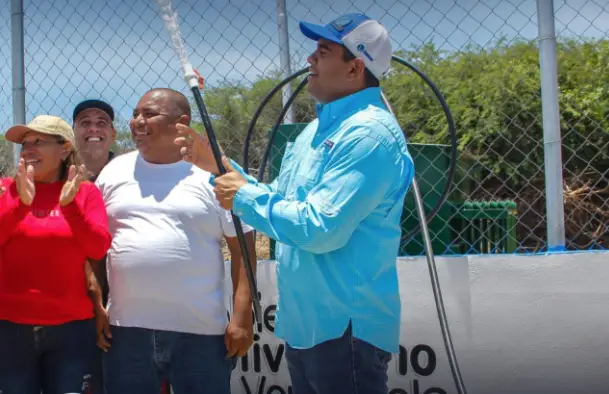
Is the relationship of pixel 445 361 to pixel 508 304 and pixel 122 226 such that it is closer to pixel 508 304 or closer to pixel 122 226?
pixel 508 304

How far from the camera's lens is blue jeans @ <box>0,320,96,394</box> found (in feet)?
9.84

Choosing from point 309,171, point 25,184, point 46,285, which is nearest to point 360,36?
point 309,171

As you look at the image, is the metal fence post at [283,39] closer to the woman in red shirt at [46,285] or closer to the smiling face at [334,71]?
the woman in red shirt at [46,285]

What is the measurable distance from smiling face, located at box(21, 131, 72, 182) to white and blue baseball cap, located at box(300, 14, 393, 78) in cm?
140

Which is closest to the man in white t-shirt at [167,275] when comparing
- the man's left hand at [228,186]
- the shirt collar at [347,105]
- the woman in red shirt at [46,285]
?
the woman in red shirt at [46,285]

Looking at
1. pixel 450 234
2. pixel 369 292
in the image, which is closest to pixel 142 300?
pixel 369 292

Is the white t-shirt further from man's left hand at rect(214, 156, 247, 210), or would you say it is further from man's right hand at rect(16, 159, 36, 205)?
man's left hand at rect(214, 156, 247, 210)

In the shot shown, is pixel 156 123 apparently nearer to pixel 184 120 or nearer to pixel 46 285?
pixel 184 120

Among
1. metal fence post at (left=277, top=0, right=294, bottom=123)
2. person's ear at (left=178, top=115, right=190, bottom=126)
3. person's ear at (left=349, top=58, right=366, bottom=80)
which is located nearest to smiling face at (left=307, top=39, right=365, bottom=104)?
person's ear at (left=349, top=58, right=366, bottom=80)

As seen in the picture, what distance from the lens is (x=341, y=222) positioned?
207 cm

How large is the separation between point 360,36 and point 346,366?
101cm

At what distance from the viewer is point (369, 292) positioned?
220cm

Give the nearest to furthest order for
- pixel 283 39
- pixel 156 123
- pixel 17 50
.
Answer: pixel 156 123, pixel 283 39, pixel 17 50

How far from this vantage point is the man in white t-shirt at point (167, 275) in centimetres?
296
